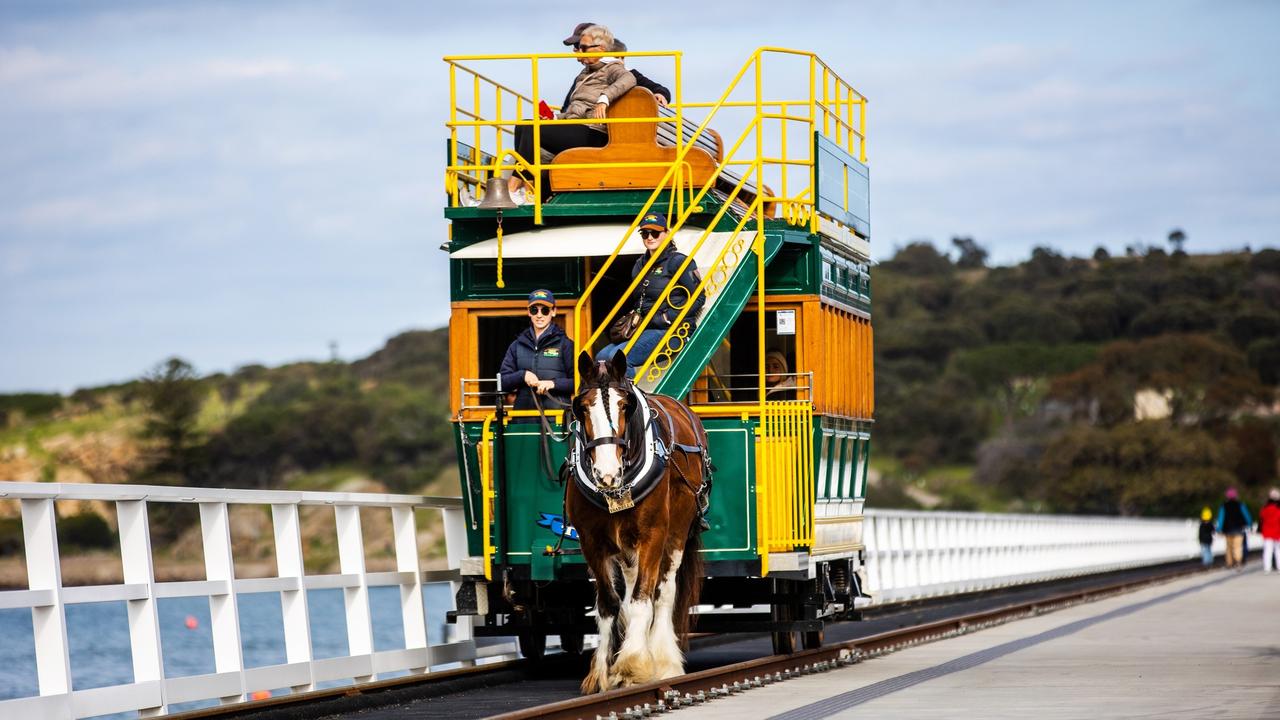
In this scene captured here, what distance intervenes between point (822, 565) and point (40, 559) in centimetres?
740

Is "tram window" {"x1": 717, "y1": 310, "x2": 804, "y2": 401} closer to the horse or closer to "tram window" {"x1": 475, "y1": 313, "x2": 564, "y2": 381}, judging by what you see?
"tram window" {"x1": 475, "y1": 313, "x2": 564, "y2": 381}

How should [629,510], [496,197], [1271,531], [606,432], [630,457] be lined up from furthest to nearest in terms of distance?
[1271,531]
[496,197]
[629,510]
[630,457]
[606,432]

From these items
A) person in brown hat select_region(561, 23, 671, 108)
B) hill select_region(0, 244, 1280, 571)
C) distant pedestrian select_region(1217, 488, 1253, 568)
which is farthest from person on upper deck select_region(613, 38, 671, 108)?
hill select_region(0, 244, 1280, 571)

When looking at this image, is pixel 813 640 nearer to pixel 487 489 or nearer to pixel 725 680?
pixel 725 680

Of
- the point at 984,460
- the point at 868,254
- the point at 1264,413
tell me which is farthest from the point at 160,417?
the point at 868,254

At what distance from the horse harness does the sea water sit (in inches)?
382

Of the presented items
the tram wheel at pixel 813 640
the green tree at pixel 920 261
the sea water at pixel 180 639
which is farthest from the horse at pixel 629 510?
the green tree at pixel 920 261

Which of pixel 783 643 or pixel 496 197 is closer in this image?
pixel 496 197

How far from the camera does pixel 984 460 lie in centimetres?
11075

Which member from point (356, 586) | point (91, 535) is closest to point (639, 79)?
point (356, 586)

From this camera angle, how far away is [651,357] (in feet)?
51.4

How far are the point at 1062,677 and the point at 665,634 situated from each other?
296cm

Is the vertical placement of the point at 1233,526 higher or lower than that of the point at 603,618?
lower

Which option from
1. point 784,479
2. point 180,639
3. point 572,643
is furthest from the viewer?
point 180,639
